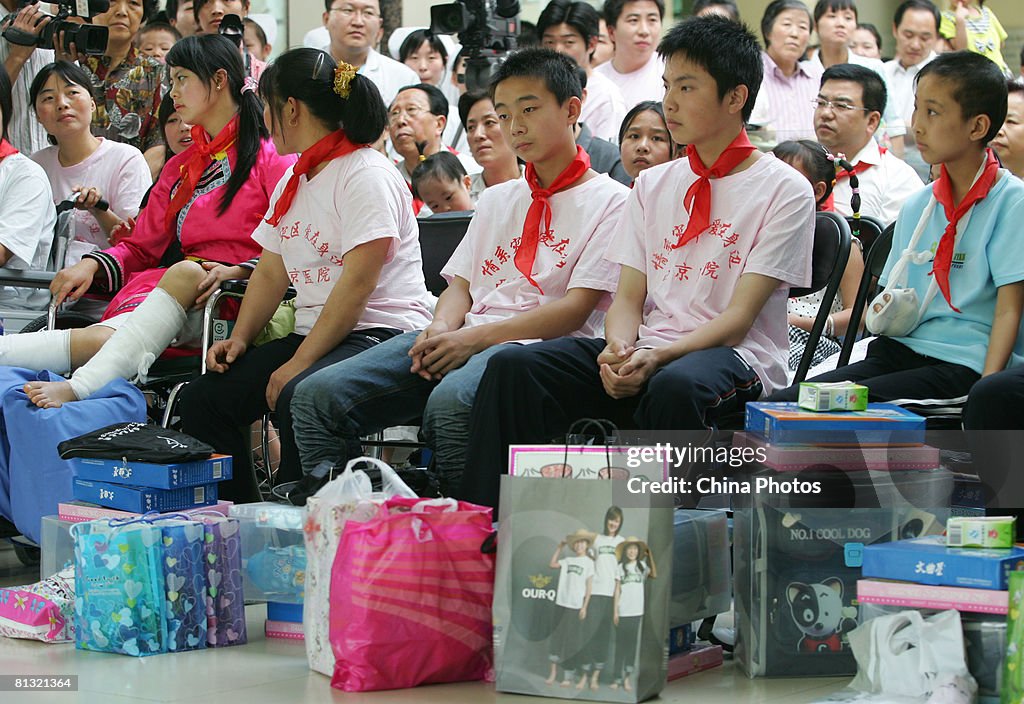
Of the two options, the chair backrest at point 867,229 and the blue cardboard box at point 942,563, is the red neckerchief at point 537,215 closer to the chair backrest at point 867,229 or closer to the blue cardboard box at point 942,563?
the chair backrest at point 867,229

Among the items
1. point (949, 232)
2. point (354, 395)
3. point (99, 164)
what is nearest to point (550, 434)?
point (354, 395)

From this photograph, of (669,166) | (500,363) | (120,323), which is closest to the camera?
(500,363)

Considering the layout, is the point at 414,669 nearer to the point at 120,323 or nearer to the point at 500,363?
the point at 500,363

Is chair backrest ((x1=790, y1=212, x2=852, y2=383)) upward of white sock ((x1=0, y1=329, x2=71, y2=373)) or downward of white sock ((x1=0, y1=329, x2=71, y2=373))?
upward

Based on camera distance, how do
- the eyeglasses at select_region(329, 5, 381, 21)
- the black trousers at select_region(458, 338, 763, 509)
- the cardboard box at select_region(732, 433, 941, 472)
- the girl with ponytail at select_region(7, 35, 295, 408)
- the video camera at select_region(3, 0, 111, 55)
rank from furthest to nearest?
the eyeglasses at select_region(329, 5, 381, 21), the video camera at select_region(3, 0, 111, 55), the girl with ponytail at select_region(7, 35, 295, 408), the black trousers at select_region(458, 338, 763, 509), the cardboard box at select_region(732, 433, 941, 472)

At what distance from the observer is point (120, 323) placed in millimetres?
3650

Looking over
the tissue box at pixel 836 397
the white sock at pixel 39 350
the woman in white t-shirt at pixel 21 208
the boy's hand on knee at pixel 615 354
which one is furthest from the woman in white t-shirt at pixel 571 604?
the woman in white t-shirt at pixel 21 208

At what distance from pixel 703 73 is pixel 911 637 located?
4.47ft

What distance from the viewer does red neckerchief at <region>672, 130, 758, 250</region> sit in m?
2.91

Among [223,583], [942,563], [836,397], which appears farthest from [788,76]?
[942,563]

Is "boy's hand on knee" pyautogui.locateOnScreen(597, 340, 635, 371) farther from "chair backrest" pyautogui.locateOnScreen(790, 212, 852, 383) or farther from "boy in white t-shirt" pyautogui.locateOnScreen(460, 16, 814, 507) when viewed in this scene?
"chair backrest" pyautogui.locateOnScreen(790, 212, 852, 383)

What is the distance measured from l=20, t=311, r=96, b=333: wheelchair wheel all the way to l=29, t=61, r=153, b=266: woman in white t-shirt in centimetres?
62

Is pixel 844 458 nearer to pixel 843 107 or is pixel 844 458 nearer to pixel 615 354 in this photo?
pixel 615 354

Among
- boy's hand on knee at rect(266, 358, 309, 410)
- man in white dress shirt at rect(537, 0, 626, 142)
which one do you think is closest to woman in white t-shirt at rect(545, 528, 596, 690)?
boy's hand on knee at rect(266, 358, 309, 410)
